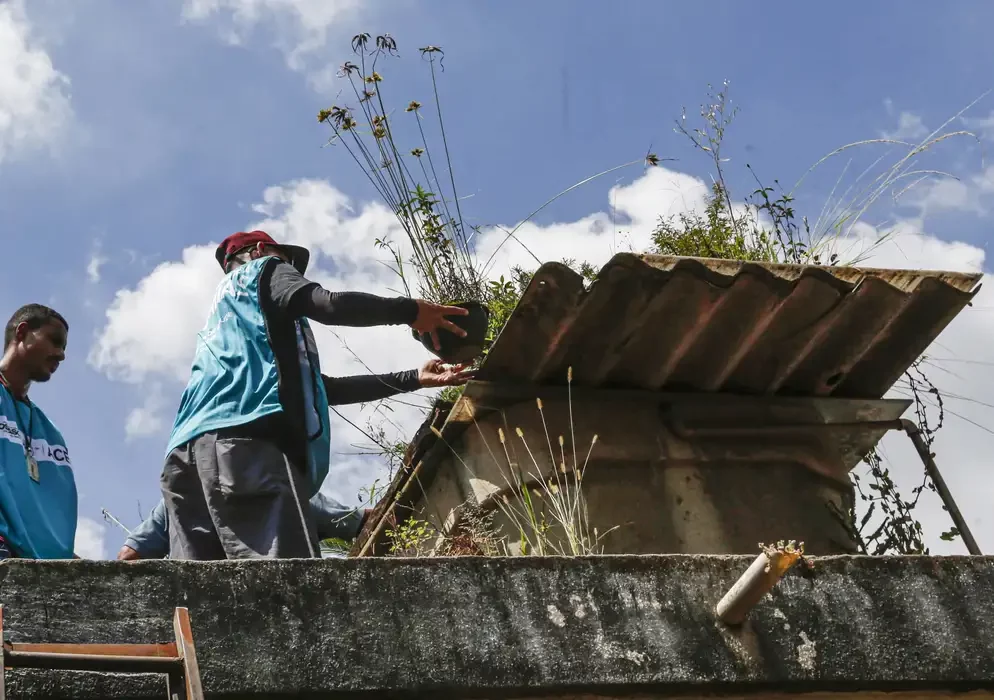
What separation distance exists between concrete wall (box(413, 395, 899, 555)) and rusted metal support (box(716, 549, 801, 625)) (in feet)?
4.74

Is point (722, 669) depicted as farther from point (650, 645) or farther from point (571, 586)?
point (571, 586)

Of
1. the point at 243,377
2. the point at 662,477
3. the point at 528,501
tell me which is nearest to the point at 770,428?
the point at 662,477

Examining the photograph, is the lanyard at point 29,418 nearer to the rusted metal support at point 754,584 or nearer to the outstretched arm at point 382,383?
the outstretched arm at point 382,383

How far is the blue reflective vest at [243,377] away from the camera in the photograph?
4.05 metres

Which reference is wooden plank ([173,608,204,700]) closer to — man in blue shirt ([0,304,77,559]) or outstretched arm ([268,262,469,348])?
man in blue shirt ([0,304,77,559])

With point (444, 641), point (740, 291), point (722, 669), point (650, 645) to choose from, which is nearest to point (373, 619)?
point (444, 641)

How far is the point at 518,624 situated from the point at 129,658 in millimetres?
857

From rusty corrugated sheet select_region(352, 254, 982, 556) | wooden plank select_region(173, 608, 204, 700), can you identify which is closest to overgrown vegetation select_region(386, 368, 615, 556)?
rusty corrugated sheet select_region(352, 254, 982, 556)

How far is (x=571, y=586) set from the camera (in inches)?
105

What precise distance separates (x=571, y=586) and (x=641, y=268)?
1.46 metres

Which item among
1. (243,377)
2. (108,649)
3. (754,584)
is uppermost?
(243,377)

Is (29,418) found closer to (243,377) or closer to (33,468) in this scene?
(33,468)

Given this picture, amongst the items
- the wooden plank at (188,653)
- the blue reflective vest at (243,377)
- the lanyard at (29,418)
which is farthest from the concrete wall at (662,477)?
the wooden plank at (188,653)

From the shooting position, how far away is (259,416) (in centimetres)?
398
